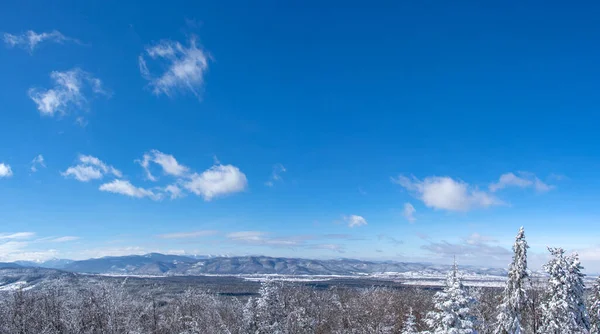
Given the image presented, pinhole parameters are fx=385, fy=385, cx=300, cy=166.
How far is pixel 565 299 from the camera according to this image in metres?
35.6

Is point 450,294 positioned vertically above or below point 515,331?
above

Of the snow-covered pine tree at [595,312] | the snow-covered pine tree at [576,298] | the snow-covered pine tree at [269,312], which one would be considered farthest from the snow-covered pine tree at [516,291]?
the snow-covered pine tree at [269,312]

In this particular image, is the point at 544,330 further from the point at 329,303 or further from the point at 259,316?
the point at 329,303

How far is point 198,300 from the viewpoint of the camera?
113188 millimetres

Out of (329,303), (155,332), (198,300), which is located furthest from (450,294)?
(329,303)

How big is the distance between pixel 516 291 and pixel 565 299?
19.8 feet

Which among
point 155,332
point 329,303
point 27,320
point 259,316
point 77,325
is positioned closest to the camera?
point 259,316

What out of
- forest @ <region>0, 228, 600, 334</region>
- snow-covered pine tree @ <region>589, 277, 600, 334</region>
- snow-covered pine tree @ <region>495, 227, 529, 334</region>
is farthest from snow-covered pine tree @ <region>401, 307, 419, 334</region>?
snow-covered pine tree @ <region>589, 277, 600, 334</region>

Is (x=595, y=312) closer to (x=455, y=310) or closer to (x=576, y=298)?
(x=576, y=298)

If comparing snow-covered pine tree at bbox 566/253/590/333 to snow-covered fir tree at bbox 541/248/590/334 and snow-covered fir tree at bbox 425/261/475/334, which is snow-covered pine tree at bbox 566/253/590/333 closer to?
snow-covered fir tree at bbox 541/248/590/334

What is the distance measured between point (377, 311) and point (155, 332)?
2028 inches

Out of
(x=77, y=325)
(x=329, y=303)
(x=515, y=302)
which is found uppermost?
(x=515, y=302)

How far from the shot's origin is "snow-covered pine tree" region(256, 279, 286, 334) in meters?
A: 48.5

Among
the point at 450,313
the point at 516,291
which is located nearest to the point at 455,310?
the point at 450,313
